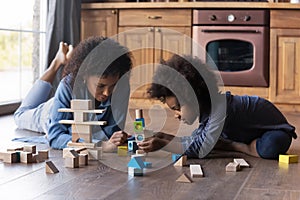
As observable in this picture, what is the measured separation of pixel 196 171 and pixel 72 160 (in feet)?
1.63

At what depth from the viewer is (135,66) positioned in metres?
5.04

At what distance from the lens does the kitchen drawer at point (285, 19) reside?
4.65 meters

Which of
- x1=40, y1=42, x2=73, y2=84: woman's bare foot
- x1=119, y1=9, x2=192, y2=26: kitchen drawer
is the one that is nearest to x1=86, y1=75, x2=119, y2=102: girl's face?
x1=40, y1=42, x2=73, y2=84: woman's bare foot

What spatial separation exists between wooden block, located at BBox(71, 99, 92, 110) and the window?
1833 mm

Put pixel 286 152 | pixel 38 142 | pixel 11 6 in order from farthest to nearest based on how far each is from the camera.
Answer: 1. pixel 11 6
2. pixel 38 142
3. pixel 286 152

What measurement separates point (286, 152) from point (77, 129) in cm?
97

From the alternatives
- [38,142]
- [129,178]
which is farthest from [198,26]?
[129,178]

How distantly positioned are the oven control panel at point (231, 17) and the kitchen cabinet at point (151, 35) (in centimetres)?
11

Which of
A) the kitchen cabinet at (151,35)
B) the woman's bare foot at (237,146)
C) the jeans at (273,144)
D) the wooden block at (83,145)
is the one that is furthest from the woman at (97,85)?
the kitchen cabinet at (151,35)

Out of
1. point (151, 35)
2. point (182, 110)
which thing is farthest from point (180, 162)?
point (151, 35)

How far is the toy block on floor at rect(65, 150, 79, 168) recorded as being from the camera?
2485mm

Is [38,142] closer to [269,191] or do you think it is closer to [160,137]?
[160,137]

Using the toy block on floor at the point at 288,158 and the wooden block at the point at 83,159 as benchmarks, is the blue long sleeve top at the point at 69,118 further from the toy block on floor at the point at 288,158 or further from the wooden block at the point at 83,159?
the toy block on floor at the point at 288,158

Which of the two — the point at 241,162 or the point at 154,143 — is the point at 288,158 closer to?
the point at 241,162
